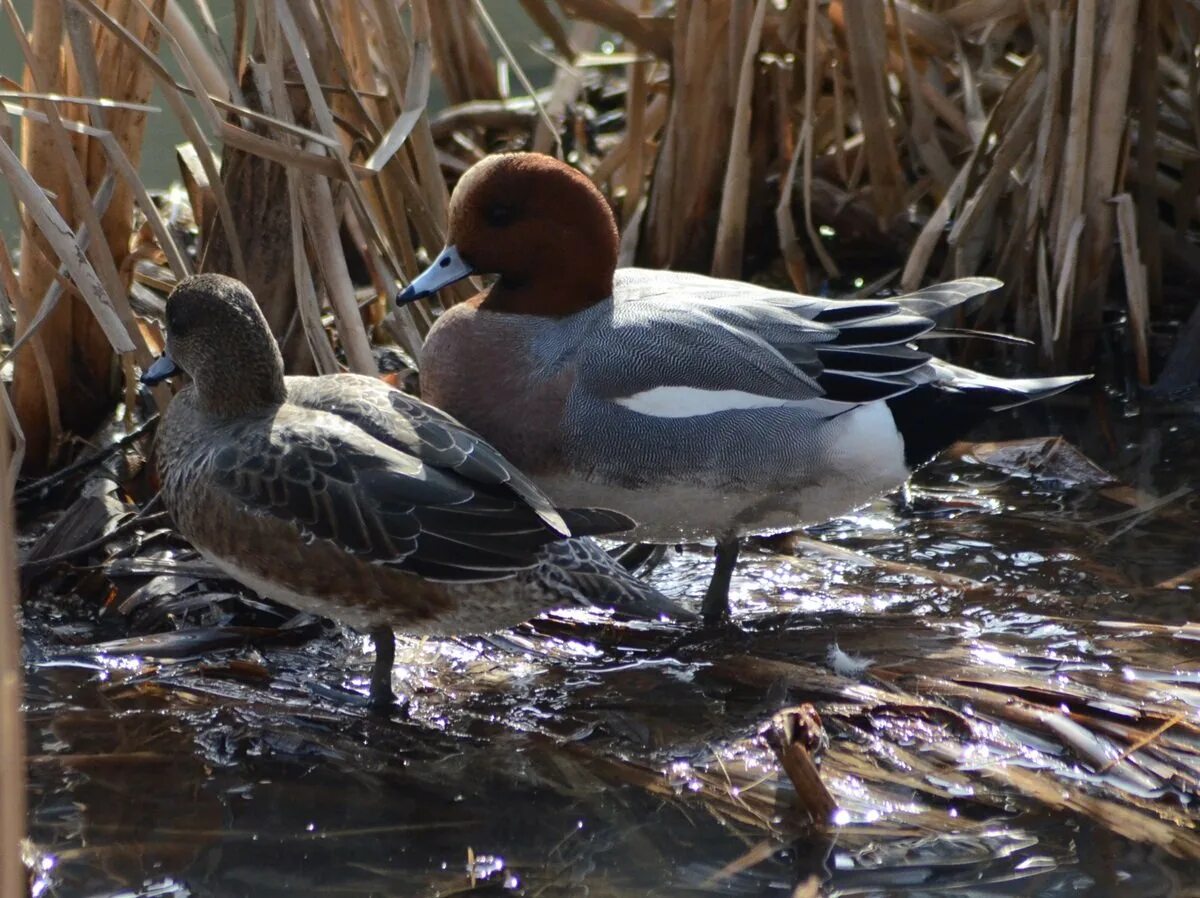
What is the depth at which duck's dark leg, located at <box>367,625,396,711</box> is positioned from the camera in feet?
10.1

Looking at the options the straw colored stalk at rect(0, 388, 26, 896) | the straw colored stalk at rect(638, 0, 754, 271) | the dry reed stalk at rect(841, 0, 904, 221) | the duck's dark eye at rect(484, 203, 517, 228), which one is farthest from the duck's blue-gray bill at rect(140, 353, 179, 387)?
the dry reed stalk at rect(841, 0, 904, 221)

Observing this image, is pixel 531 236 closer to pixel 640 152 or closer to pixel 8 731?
pixel 640 152

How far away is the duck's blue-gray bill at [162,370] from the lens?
3.28m

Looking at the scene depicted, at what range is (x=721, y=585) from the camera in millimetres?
3613

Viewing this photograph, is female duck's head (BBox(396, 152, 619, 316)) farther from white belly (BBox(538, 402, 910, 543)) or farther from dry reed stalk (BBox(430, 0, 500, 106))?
dry reed stalk (BBox(430, 0, 500, 106))

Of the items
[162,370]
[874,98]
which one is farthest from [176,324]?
[874,98]

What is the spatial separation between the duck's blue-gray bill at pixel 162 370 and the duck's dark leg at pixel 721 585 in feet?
4.42

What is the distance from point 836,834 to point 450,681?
1.01m

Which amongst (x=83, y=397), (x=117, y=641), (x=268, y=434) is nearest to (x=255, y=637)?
(x=117, y=641)

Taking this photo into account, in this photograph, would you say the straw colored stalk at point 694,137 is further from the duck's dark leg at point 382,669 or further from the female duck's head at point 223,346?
the duck's dark leg at point 382,669

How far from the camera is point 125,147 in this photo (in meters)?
3.77

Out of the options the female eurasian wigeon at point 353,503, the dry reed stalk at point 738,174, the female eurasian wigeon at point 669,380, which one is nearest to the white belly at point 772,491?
the female eurasian wigeon at point 669,380

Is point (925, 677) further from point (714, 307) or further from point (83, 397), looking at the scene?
point (83, 397)

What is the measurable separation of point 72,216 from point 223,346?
2.89 ft
